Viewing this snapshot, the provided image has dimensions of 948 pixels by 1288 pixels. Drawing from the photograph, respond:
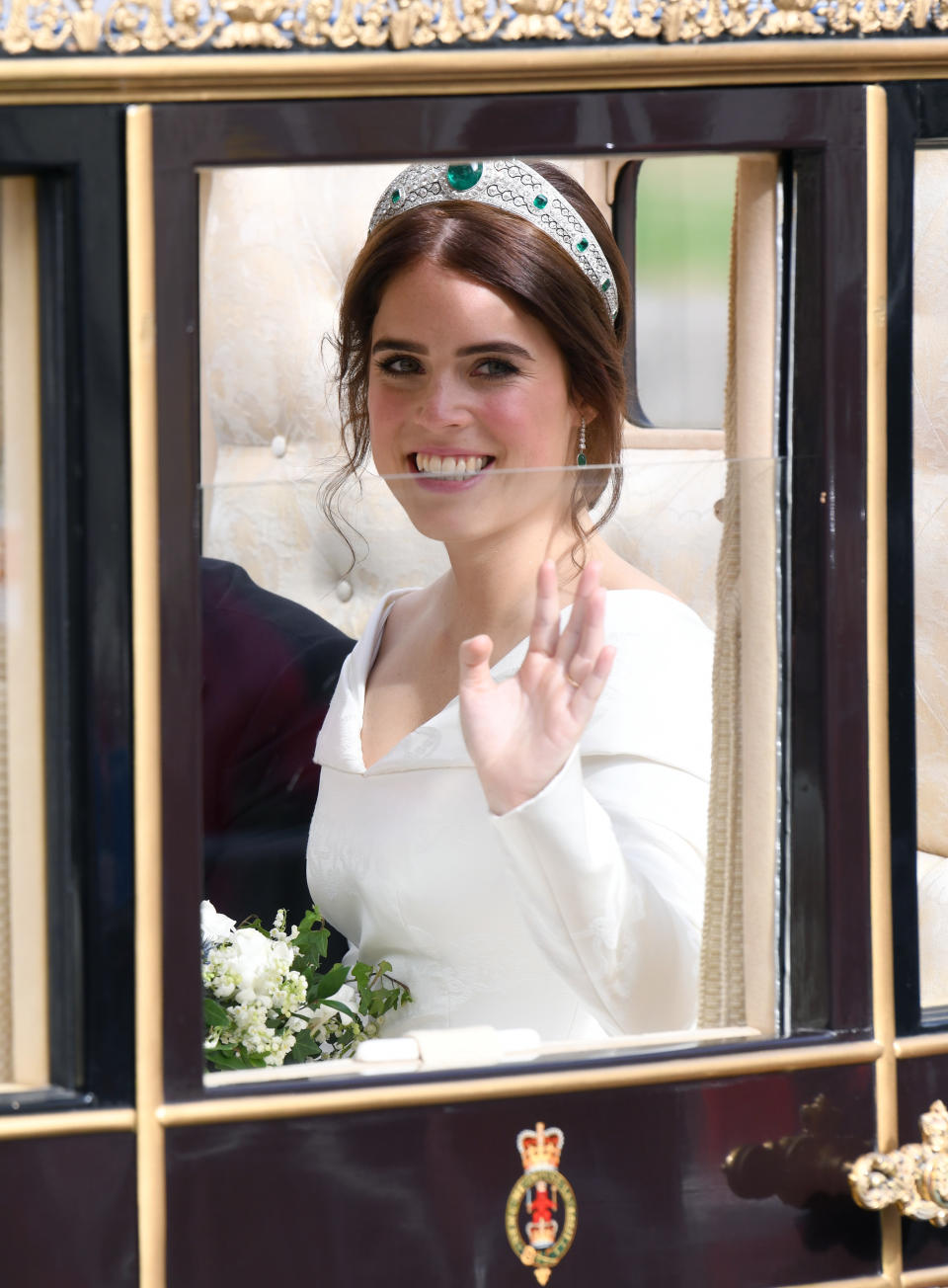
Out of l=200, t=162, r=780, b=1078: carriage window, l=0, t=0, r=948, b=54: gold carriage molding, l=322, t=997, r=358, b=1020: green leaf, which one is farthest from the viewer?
l=322, t=997, r=358, b=1020: green leaf

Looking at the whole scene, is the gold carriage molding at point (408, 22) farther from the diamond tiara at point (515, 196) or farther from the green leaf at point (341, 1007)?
the green leaf at point (341, 1007)

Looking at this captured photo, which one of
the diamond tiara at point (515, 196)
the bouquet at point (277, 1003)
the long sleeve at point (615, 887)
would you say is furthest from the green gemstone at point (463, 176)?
the bouquet at point (277, 1003)

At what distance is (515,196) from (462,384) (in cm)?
22

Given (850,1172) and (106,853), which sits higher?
(106,853)

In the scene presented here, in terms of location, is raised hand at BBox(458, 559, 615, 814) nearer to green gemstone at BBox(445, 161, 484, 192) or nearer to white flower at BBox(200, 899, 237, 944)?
white flower at BBox(200, 899, 237, 944)

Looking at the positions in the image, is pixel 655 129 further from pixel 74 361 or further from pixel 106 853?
pixel 106 853

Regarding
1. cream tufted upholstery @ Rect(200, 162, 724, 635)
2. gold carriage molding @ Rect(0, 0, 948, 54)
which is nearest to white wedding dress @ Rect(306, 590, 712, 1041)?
gold carriage molding @ Rect(0, 0, 948, 54)

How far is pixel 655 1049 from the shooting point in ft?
3.34

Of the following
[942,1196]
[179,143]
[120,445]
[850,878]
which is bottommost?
[942,1196]

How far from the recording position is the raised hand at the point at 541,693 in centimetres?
108

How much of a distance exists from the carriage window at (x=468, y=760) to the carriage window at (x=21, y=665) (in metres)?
0.14

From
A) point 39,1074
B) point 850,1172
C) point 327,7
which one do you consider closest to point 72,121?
point 327,7

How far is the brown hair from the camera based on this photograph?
1.62 meters

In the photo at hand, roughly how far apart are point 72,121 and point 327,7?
0.17 metres
